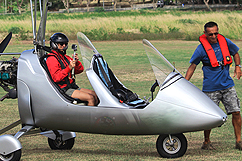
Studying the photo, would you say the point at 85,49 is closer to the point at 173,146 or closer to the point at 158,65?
the point at 158,65

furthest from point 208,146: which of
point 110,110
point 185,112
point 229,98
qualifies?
point 110,110

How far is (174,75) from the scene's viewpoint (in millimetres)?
5738

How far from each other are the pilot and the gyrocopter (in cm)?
11

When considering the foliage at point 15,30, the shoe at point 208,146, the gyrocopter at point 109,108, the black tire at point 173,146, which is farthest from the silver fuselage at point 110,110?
the foliage at point 15,30

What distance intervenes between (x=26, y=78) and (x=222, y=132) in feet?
12.6

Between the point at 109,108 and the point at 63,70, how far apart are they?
35.9 inches

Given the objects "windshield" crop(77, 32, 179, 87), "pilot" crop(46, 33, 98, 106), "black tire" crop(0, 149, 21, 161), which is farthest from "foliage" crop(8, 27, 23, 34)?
"black tire" crop(0, 149, 21, 161)

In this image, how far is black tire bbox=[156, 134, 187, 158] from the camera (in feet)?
18.0

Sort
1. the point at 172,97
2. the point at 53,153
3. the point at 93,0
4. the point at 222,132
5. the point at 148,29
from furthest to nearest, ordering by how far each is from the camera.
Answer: the point at 93,0 → the point at 148,29 → the point at 222,132 → the point at 53,153 → the point at 172,97

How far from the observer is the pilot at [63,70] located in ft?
18.8

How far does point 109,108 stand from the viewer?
5.45 m

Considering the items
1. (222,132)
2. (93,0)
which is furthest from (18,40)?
(93,0)

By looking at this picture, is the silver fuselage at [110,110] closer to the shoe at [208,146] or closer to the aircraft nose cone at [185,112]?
the aircraft nose cone at [185,112]

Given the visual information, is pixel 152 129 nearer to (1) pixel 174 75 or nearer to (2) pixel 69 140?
(1) pixel 174 75
